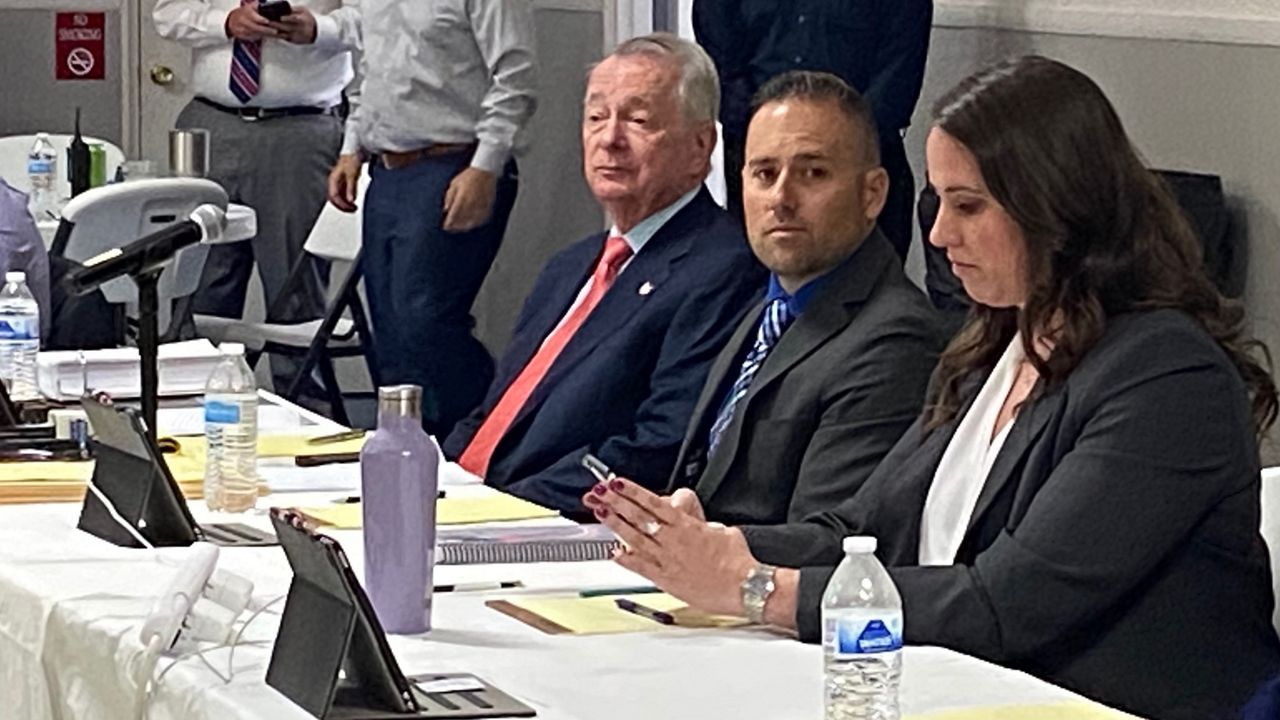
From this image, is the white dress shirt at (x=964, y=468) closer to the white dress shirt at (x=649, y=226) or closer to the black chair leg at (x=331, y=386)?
the white dress shirt at (x=649, y=226)

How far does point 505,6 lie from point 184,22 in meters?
1.55

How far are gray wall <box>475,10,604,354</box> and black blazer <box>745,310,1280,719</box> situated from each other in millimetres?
4949

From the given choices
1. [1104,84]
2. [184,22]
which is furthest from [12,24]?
[1104,84]

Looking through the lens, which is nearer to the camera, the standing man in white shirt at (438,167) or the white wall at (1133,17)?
the white wall at (1133,17)

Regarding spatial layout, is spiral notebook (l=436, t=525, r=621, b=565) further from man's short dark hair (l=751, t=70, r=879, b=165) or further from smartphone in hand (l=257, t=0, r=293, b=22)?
smartphone in hand (l=257, t=0, r=293, b=22)

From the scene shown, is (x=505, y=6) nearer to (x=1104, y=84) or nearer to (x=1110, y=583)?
(x=1104, y=84)

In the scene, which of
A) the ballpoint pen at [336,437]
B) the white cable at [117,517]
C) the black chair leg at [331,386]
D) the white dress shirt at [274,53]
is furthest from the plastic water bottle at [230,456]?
the white dress shirt at [274,53]

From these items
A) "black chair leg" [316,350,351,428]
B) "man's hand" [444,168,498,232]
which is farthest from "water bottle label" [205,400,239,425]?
"black chair leg" [316,350,351,428]

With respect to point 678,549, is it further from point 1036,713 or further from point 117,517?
point 117,517

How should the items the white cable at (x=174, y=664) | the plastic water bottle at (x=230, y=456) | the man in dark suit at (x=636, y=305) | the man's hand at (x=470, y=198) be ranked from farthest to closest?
the man's hand at (x=470, y=198), the man in dark suit at (x=636, y=305), the plastic water bottle at (x=230, y=456), the white cable at (x=174, y=664)

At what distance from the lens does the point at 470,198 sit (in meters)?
6.13

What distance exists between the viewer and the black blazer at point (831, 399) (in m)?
2.95

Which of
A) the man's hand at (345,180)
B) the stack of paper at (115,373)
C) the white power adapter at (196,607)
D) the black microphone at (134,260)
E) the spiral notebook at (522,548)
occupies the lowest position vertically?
the man's hand at (345,180)

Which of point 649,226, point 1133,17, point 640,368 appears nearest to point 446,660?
point 640,368
